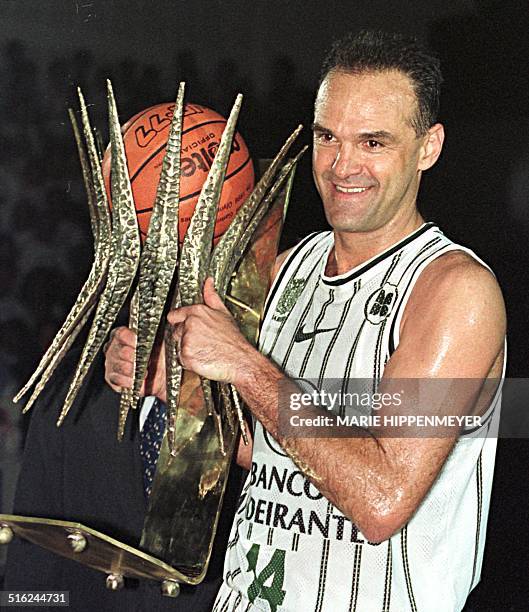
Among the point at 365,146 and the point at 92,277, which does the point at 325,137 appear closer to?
the point at 365,146

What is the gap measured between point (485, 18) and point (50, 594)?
143cm

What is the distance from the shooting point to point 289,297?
1.64 metres

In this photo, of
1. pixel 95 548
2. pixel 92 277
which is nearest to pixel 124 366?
pixel 92 277

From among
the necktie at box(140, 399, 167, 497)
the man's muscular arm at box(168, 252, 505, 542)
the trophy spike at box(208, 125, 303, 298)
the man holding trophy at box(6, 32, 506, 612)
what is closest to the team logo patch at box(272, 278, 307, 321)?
the man holding trophy at box(6, 32, 506, 612)

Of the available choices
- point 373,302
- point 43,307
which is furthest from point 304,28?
point 373,302

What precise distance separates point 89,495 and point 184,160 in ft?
2.60

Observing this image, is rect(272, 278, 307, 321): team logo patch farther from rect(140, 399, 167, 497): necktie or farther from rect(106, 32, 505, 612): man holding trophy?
rect(140, 399, 167, 497): necktie

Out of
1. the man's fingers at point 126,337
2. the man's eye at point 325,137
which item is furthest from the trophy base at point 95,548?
the man's eye at point 325,137

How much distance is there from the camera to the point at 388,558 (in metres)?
1.43

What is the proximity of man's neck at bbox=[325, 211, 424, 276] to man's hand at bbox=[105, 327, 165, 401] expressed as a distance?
1.03ft

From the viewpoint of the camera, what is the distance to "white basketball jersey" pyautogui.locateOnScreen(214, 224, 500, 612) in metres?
1.43

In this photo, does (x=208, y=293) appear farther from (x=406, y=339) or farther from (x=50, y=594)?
(x=50, y=594)

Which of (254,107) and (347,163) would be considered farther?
(254,107)

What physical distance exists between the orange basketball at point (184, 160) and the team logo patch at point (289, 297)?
18cm
